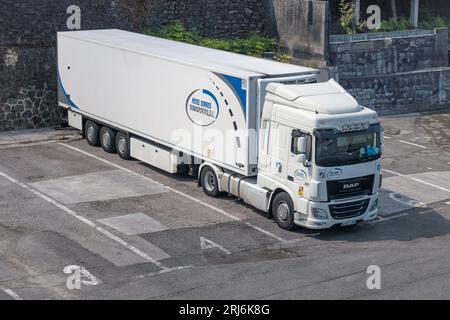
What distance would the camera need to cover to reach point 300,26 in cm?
3628

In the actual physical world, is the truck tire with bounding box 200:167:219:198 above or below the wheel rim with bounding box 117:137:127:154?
below

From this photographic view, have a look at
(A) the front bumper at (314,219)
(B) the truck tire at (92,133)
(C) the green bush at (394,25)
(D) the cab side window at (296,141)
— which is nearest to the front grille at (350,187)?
(A) the front bumper at (314,219)

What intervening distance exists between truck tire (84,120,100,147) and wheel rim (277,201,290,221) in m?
9.21

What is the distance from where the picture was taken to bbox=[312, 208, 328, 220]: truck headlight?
21266mm

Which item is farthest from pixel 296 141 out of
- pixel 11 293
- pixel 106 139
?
pixel 106 139

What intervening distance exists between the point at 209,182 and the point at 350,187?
14.8 feet

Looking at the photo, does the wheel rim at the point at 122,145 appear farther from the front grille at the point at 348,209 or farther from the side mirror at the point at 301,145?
the front grille at the point at 348,209

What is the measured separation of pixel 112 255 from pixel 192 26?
18.6 m

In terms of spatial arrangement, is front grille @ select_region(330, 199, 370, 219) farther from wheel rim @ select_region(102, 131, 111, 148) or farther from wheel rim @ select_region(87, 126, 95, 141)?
wheel rim @ select_region(87, 126, 95, 141)

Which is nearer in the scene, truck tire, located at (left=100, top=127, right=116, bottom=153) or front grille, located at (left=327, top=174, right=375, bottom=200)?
front grille, located at (left=327, top=174, right=375, bottom=200)

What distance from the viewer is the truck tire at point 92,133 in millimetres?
29297

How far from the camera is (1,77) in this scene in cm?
3108

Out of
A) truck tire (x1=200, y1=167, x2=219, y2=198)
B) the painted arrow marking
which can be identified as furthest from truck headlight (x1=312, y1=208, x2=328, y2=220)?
truck tire (x1=200, y1=167, x2=219, y2=198)
